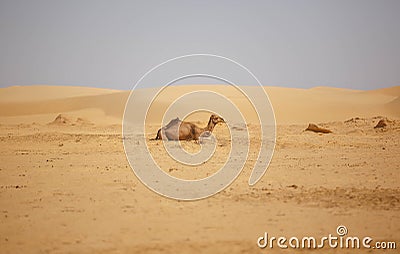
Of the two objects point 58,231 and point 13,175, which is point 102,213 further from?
point 13,175

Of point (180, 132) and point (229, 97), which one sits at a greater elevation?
point (229, 97)

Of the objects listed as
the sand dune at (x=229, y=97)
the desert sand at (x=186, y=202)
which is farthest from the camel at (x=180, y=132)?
the sand dune at (x=229, y=97)

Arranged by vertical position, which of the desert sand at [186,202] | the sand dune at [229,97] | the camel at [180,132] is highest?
the sand dune at [229,97]

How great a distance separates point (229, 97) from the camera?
65062 mm

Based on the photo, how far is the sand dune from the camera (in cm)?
4572

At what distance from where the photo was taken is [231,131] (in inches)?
829

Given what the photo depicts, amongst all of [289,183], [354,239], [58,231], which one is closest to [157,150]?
[289,183]

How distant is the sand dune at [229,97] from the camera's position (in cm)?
4572

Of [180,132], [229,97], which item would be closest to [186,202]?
[180,132]

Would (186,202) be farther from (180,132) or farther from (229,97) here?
(229,97)

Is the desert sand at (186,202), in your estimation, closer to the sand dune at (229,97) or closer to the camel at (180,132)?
the camel at (180,132)

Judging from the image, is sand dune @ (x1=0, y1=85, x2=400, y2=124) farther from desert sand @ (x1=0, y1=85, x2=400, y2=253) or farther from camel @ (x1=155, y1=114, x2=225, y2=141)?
desert sand @ (x1=0, y1=85, x2=400, y2=253)

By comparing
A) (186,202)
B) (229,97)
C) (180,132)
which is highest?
(229,97)

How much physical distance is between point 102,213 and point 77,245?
4.66 feet
